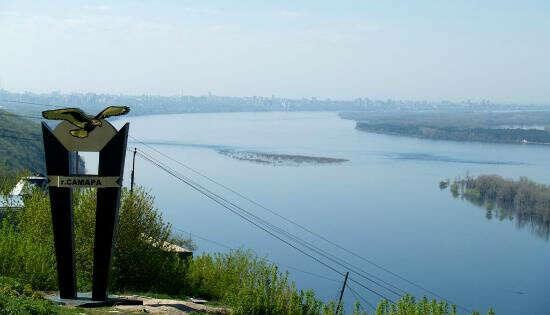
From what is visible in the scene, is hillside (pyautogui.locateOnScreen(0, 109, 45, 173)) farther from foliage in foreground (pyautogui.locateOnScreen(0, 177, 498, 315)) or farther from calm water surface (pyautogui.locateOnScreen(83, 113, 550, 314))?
foliage in foreground (pyautogui.locateOnScreen(0, 177, 498, 315))

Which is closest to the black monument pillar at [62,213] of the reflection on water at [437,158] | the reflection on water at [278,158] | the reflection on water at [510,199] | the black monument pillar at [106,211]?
the black monument pillar at [106,211]

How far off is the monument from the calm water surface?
1927cm

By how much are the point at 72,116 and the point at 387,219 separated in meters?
36.6

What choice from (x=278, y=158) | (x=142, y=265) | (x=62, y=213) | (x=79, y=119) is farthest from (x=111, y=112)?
(x=278, y=158)

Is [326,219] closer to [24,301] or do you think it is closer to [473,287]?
[473,287]

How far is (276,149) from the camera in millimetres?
83812

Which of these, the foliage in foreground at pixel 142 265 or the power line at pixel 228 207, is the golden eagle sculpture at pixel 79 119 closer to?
the foliage in foreground at pixel 142 265

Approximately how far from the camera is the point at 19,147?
164 feet

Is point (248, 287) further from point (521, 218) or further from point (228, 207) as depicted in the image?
point (521, 218)

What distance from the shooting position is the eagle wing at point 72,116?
902cm


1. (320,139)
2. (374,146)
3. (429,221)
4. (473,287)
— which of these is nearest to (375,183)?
(429,221)

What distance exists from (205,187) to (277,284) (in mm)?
40470

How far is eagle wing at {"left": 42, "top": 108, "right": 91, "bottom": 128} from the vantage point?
902 centimetres

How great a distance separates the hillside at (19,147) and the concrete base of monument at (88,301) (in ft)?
109
